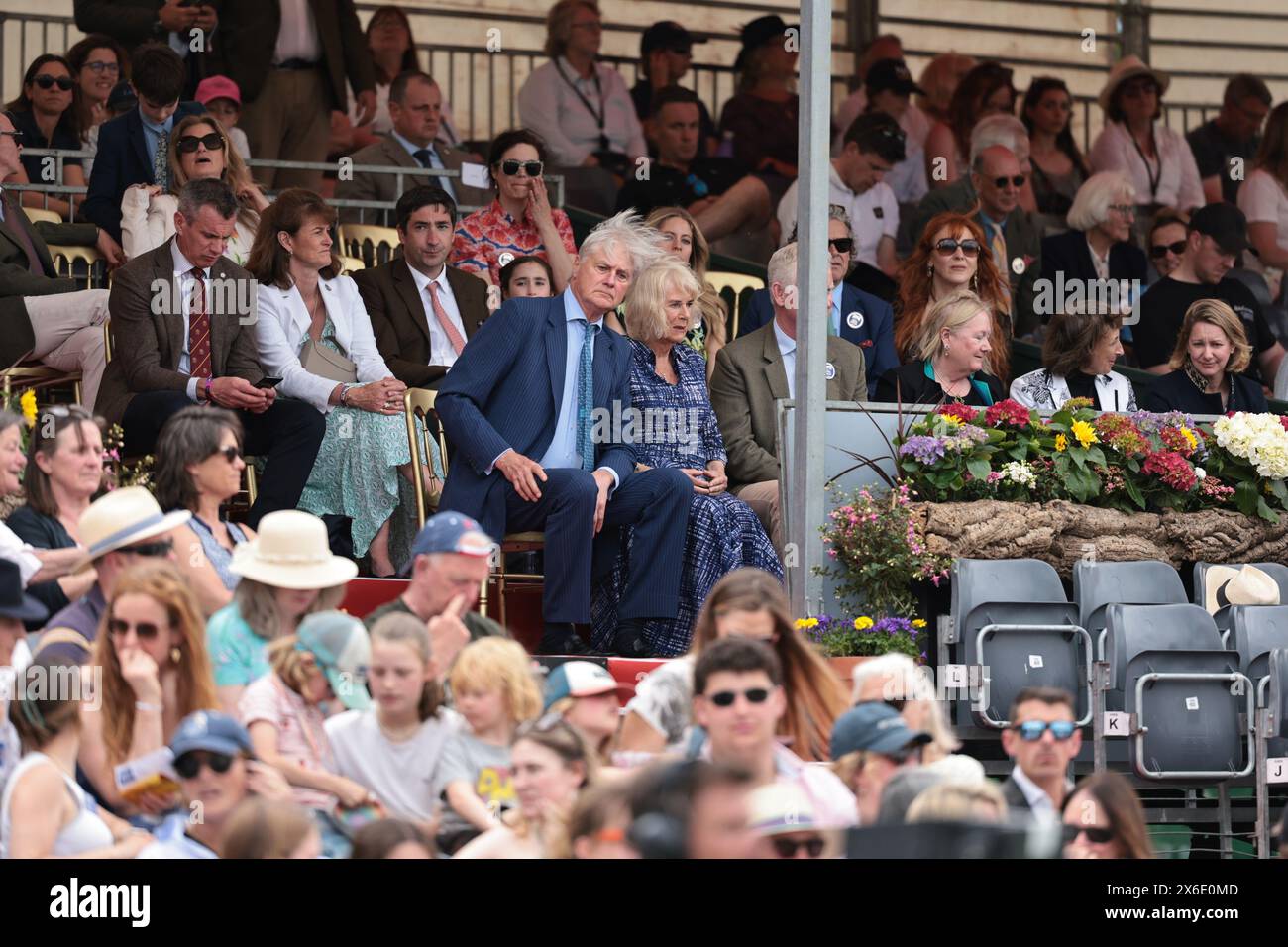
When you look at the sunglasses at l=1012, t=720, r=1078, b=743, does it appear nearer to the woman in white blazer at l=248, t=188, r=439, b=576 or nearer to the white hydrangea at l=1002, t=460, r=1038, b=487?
the white hydrangea at l=1002, t=460, r=1038, b=487

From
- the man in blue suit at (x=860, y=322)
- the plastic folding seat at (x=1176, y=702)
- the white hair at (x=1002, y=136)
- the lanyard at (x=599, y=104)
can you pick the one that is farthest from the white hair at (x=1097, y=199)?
the plastic folding seat at (x=1176, y=702)

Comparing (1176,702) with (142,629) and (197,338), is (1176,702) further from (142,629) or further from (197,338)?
(197,338)

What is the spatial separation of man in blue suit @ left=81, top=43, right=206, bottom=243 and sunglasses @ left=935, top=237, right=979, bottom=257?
360 centimetres

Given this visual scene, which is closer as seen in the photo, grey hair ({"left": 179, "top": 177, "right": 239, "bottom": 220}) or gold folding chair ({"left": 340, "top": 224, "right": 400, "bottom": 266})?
grey hair ({"left": 179, "top": 177, "right": 239, "bottom": 220})

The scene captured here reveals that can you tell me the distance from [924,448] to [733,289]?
11.3ft

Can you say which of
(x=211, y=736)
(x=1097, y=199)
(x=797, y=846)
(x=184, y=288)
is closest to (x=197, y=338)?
(x=184, y=288)

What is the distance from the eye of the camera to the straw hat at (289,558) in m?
6.35

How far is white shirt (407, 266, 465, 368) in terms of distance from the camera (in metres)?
10.2

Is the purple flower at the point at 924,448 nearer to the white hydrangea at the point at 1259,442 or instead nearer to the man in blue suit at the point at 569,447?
the man in blue suit at the point at 569,447

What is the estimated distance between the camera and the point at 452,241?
10766mm

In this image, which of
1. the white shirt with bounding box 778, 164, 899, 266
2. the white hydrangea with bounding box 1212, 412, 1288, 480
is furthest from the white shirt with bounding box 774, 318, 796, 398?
the white shirt with bounding box 778, 164, 899, 266

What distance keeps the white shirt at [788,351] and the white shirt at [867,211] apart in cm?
259

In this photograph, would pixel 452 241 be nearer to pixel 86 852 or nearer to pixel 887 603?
pixel 887 603

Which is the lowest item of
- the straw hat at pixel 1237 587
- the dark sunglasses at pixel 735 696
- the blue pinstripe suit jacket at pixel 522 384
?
the dark sunglasses at pixel 735 696
